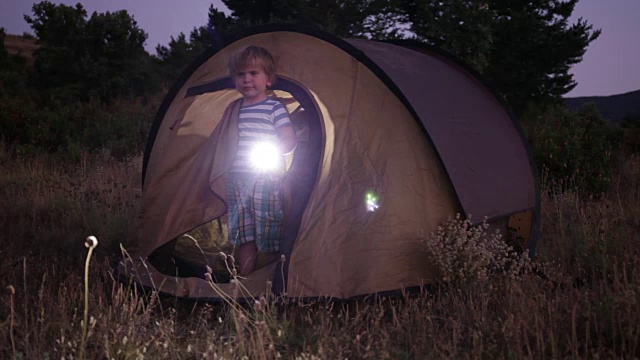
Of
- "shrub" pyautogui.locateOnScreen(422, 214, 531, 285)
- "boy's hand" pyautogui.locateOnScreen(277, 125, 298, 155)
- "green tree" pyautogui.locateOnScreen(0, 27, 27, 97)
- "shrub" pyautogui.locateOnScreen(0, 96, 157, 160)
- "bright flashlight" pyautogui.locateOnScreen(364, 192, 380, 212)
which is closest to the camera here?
"shrub" pyautogui.locateOnScreen(422, 214, 531, 285)

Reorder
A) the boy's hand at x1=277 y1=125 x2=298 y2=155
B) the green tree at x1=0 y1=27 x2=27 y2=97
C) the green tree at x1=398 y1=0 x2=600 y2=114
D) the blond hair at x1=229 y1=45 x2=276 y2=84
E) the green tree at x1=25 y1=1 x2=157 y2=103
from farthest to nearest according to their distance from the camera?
the green tree at x1=398 y1=0 x2=600 y2=114 < the green tree at x1=25 y1=1 x2=157 y2=103 < the green tree at x1=0 y1=27 x2=27 y2=97 < the boy's hand at x1=277 y1=125 x2=298 y2=155 < the blond hair at x1=229 y1=45 x2=276 y2=84

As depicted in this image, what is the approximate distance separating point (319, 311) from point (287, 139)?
1.45 metres

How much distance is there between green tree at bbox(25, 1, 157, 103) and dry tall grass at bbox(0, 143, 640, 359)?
13.7m

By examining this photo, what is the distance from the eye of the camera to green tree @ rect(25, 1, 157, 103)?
19.1 m

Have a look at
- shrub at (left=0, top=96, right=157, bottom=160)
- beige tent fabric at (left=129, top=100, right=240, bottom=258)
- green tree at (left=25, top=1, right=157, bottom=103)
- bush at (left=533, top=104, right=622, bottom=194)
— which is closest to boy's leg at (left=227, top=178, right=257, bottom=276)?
beige tent fabric at (left=129, top=100, right=240, bottom=258)

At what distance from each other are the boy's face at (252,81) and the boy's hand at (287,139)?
1.12 ft

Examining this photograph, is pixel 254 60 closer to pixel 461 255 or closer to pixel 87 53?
pixel 461 255

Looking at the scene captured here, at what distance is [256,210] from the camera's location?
4539 millimetres

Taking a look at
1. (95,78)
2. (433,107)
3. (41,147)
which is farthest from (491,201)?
(95,78)

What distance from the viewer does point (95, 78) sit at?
62.5 ft

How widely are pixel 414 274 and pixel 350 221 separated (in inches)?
24.4

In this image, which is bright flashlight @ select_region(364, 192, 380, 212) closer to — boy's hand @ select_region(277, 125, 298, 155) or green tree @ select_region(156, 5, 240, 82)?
boy's hand @ select_region(277, 125, 298, 155)

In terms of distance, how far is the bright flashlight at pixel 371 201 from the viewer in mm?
3949

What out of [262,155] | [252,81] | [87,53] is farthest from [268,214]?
[87,53]
